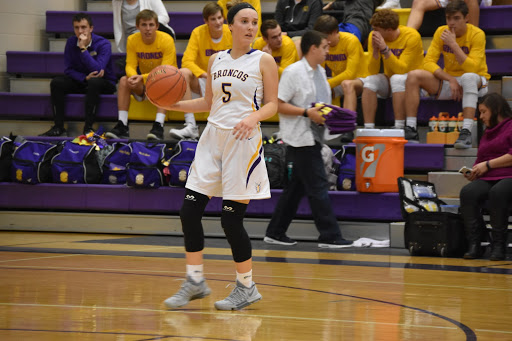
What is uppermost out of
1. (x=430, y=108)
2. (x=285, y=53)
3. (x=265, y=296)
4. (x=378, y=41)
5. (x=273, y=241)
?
(x=378, y=41)

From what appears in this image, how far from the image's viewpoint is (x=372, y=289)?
180 inches

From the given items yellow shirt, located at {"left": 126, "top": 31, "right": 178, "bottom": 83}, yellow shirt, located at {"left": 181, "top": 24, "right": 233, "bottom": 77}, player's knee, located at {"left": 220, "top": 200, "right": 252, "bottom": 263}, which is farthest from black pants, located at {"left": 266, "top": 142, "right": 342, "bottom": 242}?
player's knee, located at {"left": 220, "top": 200, "right": 252, "bottom": 263}

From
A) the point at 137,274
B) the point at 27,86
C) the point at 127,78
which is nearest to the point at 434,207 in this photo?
the point at 137,274

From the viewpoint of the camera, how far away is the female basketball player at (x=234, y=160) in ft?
13.0

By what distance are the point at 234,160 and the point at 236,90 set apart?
1.20 ft

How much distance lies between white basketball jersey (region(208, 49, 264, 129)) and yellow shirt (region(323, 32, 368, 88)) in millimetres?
4398

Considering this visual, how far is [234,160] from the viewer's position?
3955 mm

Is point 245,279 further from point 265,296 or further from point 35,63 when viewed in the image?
point 35,63

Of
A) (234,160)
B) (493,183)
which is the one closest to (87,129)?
(493,183)

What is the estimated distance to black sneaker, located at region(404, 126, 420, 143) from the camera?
7913mm

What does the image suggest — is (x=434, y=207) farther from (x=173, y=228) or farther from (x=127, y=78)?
(x=127, y=78)

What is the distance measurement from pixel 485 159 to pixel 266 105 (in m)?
3.19

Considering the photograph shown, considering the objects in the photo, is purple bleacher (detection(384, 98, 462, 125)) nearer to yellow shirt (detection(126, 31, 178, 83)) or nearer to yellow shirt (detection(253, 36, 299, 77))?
yellow shirt (detection(253, 36, 299, 77))

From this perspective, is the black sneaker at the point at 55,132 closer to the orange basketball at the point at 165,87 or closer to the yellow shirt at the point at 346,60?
the yellow shirt at the point at 346,60
